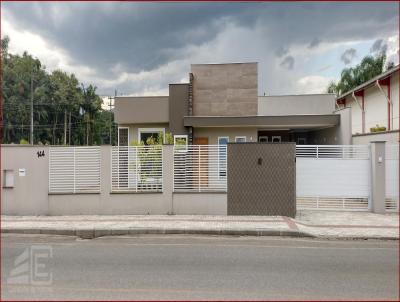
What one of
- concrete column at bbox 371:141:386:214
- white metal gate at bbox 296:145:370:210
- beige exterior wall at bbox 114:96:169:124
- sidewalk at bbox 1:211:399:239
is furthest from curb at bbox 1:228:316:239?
beige exterior wall at bbox 114:96:169:124

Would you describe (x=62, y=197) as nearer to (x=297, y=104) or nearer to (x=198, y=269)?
(x=198, y=269)

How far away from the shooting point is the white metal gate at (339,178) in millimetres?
12258

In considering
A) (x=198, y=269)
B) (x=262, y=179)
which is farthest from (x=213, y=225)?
(x=198, y=269)

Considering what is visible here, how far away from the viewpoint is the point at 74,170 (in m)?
12.1

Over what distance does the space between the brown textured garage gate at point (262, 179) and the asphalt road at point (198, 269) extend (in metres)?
2.69

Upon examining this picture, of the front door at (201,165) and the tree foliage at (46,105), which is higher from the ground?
the tree foliage at (46,105)

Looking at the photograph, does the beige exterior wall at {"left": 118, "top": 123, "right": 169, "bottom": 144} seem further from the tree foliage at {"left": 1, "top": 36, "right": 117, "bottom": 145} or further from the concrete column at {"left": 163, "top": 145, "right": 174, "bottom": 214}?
the tree foliage at {"left": 1, "top": 36, "right": 117, "bottom": 145}

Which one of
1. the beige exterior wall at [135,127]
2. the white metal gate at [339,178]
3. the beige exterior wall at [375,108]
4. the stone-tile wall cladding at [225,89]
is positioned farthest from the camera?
the stone-tile wall cladding at [225,89]

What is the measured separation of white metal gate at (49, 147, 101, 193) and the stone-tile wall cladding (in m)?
10.6

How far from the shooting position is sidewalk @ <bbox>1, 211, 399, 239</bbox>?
9289 millimetres

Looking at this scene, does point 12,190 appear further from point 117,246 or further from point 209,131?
point 209,131

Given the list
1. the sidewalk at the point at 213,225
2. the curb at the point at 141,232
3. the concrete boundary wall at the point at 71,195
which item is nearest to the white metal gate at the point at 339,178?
the concrete boundary wall at the point at 71,195

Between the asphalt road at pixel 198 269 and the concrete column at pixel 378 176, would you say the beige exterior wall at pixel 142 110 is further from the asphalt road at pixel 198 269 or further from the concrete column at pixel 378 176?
the asphalt road at pixel 198 269

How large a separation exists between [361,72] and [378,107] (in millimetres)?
19398
